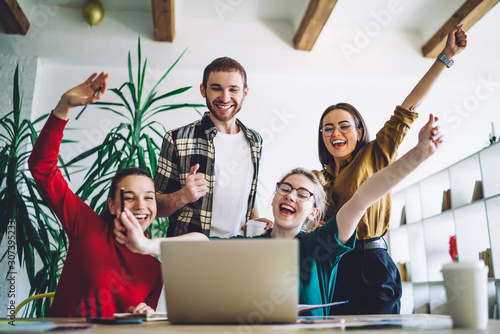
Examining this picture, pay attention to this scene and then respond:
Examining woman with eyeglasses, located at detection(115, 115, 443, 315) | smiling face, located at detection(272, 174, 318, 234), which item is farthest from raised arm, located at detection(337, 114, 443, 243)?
smiling face, located at detection(272, 174, 318, 234)

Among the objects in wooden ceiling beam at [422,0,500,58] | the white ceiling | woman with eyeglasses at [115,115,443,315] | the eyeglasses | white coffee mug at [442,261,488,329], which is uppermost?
the white ceiling

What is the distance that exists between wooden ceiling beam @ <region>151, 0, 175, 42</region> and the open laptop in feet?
12.0

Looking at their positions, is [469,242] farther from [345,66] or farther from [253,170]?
[253,170]

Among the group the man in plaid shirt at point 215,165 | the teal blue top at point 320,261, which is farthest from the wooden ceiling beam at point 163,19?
the teal blue top at point 320,261

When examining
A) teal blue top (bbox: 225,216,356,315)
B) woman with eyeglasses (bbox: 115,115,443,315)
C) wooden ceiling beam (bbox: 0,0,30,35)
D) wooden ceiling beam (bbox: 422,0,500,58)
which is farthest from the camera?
wooden ceiling beam (bbox: 422,0,500,58)

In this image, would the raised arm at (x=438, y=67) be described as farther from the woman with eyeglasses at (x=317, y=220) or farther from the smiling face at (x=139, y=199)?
the smiling face at (x=139, y=199)

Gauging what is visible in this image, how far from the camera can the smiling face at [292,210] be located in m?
1.57

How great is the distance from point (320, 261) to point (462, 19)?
12.8 ft

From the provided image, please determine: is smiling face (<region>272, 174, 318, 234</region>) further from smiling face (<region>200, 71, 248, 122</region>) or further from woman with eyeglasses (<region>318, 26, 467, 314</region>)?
smiling face (<region>200, 71, 248, 122</region>)

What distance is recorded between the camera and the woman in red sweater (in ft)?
4.73

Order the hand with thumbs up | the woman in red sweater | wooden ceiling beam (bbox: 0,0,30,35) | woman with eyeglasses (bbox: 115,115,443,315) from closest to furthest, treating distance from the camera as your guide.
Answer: woman with eyeglasses (bbox: 115,115,443,315)
the woman in red sweater
the hand with thumbs up
wooden ceiling beam (bbox: 0,0,30,35)

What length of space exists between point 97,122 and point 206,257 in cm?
395

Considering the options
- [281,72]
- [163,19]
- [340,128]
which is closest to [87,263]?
[340,128]

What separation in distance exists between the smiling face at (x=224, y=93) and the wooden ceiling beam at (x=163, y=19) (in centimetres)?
241
